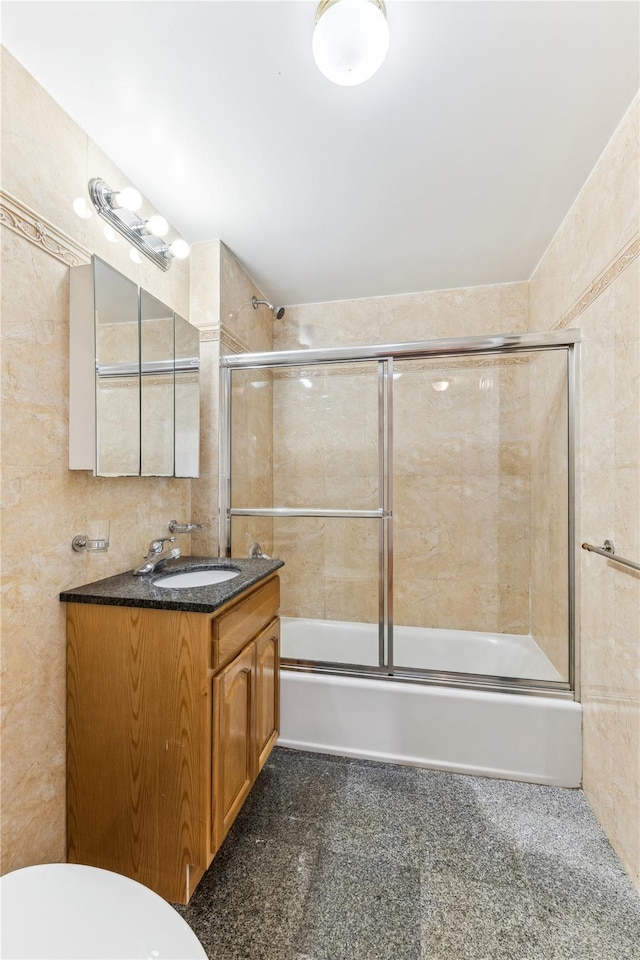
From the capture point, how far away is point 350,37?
3.34ft

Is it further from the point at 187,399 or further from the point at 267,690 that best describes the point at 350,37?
the point at 267,690

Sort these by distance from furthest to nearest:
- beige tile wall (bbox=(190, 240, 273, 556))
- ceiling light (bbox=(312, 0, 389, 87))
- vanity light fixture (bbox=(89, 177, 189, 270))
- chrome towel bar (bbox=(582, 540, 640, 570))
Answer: beige tile wall (bbox=(190, 240, 273, 556)) < vanity light fixture (bbox=(89, 177, 189, 270)) < chrome towel bar (bbox=(582, 540, 640, 570)) < ceiling light (bbox=(312, 0, 389, 87))

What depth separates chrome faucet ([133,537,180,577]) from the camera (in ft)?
5.12

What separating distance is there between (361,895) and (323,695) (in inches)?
28.5

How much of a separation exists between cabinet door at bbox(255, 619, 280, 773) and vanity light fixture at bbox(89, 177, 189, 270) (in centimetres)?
158

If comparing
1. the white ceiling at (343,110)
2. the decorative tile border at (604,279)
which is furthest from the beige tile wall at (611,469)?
the white ceiling at (343,110)

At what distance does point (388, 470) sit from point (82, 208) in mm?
1599

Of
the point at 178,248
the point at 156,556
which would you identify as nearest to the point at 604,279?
the point at 178,248

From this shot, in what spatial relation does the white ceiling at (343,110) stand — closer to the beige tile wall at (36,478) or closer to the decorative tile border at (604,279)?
the beige tile wall at (36,478)

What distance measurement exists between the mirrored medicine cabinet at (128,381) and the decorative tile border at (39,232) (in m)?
0.06

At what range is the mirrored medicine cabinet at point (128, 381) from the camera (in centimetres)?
131

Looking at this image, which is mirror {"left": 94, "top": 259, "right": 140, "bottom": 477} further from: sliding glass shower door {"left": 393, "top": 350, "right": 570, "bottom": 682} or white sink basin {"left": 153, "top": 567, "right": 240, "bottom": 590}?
sliding glass shower door {"left": 393, "top": 350, "right": 570, "bottom": 682}

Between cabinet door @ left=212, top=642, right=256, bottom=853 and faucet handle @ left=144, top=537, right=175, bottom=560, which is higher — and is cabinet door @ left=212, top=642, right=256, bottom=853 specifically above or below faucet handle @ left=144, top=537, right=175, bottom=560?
below

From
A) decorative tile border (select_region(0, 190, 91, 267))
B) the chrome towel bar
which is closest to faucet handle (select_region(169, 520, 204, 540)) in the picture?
decorative tile border (select_region(0, 190, 91, 267))
